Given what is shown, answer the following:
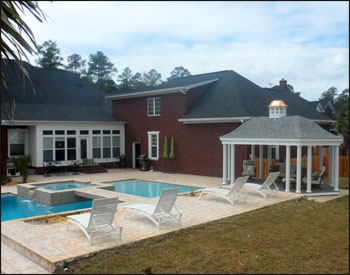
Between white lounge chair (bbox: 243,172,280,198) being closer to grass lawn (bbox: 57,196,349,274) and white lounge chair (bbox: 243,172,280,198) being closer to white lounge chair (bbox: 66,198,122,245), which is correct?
grass lawn (bbox: 57,196,349,274)

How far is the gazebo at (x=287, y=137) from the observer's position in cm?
1438

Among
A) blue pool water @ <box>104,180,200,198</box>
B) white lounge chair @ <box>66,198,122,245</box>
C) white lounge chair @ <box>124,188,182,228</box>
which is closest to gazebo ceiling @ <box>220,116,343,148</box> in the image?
blue pool water @ <box>104,180,200,198</box>

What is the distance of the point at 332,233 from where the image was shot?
868 cm

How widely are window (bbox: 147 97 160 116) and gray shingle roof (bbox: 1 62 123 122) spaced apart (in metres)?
2.84

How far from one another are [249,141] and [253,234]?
8.18 meters

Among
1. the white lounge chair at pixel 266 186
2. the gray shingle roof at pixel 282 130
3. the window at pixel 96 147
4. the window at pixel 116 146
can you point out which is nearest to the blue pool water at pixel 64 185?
the window at pixel 96 147

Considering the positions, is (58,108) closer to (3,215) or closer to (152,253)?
(3,215)

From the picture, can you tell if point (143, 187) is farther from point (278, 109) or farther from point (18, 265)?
point (18, 265)

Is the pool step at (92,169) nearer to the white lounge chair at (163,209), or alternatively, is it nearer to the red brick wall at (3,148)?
the red brick wall at (3,148)

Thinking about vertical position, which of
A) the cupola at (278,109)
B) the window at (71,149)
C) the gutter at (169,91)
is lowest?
the window at (71,149)

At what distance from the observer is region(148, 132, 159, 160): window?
2449 cm

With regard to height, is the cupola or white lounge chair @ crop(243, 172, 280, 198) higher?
the cupola

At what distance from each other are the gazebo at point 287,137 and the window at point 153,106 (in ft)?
26.1

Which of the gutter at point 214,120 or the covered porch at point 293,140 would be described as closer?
the covered porch at point 293,140
